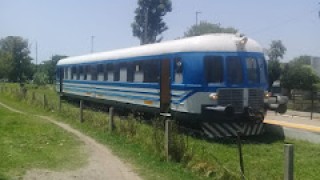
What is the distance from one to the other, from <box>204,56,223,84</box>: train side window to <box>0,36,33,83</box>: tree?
63.2 metres

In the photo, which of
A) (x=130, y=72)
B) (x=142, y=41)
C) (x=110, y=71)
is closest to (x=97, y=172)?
(x=130, y=72)

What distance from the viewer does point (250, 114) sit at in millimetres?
13953

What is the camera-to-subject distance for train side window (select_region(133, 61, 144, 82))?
56.6 feet

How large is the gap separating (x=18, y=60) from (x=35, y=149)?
67.7 m

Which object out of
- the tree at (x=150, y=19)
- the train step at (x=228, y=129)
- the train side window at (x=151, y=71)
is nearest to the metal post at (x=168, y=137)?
the train step at (x=228, y=129)

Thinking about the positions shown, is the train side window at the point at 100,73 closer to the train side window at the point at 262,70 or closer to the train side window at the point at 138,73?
the train side window at the point at 138,73

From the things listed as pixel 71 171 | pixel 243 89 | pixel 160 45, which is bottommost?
pixel 71 171

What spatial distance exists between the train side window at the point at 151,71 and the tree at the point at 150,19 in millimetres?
50925

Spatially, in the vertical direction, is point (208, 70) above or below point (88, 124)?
above

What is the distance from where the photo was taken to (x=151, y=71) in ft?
53.9

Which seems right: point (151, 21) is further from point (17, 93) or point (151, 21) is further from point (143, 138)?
point (143, 138)

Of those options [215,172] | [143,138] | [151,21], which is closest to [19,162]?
[143,138]

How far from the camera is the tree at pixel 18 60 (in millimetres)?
74312

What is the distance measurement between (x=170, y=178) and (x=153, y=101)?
726 centimetres
